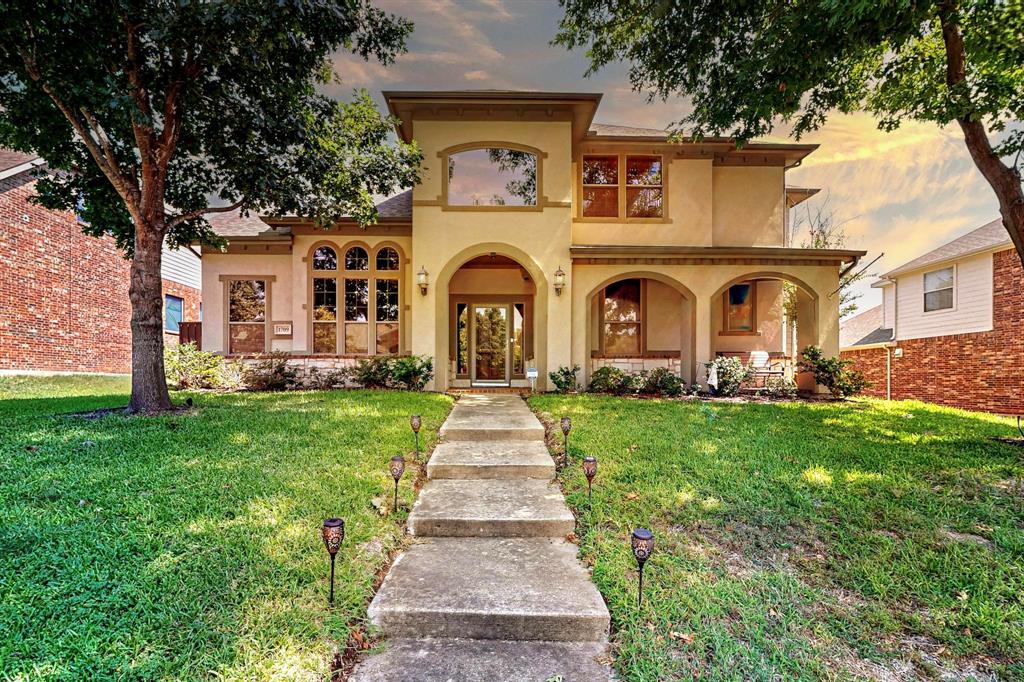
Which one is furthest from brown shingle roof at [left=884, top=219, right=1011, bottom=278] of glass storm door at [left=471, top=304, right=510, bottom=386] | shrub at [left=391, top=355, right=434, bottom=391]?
shrub at [left=391, top=355, right=434, bottom=391]

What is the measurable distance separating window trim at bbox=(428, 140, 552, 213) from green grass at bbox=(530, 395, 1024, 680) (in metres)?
6.37

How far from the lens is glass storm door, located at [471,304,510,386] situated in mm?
13117

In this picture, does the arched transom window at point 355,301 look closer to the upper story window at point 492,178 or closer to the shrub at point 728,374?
the upper story window at point 492,178

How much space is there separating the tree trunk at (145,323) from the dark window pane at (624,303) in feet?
31.7

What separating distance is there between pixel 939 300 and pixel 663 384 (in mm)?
11226

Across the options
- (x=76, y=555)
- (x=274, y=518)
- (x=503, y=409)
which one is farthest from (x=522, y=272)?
(x=76, y=555)

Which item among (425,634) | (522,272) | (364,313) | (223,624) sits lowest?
(425,634)

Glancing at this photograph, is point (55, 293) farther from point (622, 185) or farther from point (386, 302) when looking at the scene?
point (622, 185)

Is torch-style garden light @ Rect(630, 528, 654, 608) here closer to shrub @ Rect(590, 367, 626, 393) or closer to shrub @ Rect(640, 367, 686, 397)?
shrub @ Rect(590, 367, 626, 393)

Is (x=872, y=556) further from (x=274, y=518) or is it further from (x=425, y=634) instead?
(x=274, y=518)

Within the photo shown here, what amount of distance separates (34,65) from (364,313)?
7.01m

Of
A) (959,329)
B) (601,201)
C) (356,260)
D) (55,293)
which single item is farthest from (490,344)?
(959,329)

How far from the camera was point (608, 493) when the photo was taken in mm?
4262

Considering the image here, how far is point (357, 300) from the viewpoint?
1190cm
